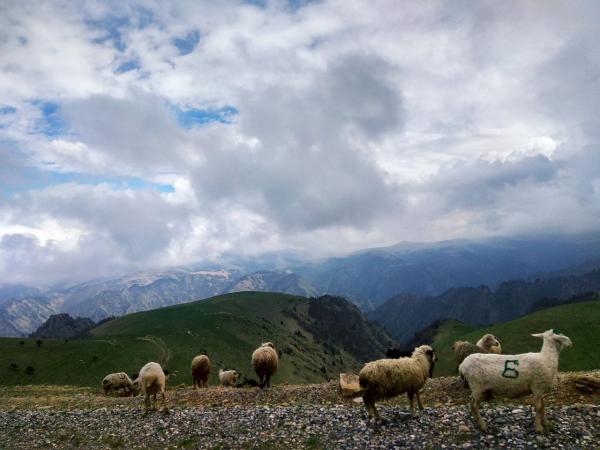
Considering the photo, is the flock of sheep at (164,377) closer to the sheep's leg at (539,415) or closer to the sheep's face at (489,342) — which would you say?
the sheep's leg at (539,415)

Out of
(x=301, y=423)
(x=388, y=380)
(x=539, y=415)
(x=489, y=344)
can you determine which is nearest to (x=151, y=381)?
(x=301, y=423)

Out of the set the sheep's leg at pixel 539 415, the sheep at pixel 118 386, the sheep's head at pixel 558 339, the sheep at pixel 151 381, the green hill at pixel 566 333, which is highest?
the sheep's head at pixel 558 339

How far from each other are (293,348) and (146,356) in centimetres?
9719

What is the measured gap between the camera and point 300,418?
18.3 m

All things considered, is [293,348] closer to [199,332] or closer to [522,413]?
[199,332]

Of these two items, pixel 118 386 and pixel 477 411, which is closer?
pixel 477 411

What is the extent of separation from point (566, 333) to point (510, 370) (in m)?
133

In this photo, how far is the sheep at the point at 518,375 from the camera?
562 inches

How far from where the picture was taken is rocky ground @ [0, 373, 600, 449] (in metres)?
14.3

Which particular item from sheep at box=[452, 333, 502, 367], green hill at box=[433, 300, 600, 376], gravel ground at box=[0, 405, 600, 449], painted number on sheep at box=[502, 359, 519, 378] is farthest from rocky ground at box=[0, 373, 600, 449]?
green hill at box=[433, 300, 600, 376]

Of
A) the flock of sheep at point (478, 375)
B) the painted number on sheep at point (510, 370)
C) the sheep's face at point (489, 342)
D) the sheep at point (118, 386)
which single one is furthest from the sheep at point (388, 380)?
the sheep at point (118, 386)

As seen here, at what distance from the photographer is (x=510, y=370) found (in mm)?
14539

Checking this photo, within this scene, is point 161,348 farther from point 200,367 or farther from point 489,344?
point 489,344

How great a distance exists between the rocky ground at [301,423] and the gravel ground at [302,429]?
0.04m
